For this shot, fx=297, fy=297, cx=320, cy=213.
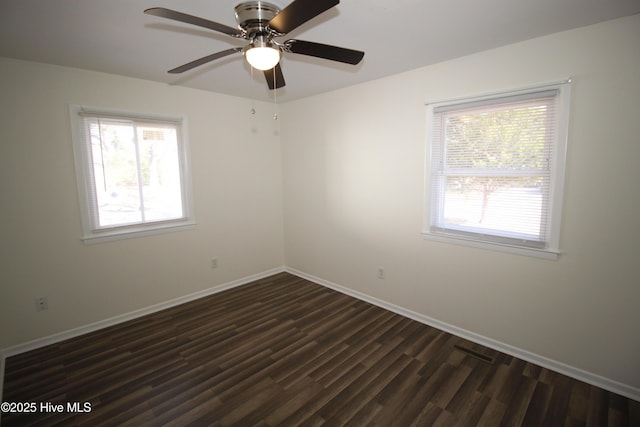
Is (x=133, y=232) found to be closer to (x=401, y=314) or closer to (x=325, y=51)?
(x=325, y=51)

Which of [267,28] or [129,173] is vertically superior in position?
[267,28]

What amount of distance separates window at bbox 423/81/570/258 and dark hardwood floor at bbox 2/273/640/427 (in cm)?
100

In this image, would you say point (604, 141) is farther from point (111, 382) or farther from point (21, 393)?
point (21, 393)

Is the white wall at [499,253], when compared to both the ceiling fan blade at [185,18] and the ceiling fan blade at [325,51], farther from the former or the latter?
the ceiling fan blade at [185,18]

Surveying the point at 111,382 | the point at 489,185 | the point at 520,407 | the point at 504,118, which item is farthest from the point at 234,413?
the point at 504,118

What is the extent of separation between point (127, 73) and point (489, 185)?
11.6ft

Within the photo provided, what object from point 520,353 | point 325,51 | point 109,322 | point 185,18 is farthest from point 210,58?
point 520,353

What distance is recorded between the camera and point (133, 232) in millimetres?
3182

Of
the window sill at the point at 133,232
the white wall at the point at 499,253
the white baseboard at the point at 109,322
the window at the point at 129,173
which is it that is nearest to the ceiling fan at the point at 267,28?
the white wall at the point at 499,253

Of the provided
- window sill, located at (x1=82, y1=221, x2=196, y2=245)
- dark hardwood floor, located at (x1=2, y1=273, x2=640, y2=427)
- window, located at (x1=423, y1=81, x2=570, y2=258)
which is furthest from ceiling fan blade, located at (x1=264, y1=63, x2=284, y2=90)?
dark hardwood floor, located at (x1=2, y1=273, x2=640, y2=427)

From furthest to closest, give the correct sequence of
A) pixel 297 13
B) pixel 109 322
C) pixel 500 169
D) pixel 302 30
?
pixel 109 322 < pixel 500 169 < pixel 302 30 < pixel 297 13

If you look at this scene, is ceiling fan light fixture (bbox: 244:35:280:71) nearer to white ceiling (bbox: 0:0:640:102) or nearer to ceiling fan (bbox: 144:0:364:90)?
ceiling fan (bbox: 144:0:364:90)

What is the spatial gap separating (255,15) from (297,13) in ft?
1.14

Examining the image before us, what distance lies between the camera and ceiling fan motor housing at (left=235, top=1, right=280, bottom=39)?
5.08ft
